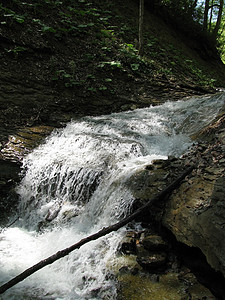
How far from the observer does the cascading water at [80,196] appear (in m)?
3.33

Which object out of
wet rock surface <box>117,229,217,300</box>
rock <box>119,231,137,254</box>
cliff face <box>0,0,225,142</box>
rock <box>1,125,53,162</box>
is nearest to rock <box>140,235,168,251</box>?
wet rock surface <box>117,229,217,300</box>

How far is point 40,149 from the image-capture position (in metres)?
6.62

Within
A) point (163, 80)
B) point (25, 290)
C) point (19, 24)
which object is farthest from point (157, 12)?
point (25, 290)

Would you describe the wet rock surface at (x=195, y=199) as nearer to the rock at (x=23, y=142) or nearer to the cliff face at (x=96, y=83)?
the cliff face at (x=96, y=83)

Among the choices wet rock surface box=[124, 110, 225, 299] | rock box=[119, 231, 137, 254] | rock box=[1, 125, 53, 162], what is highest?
wet rock surface box=[124, 110, 225, 299]

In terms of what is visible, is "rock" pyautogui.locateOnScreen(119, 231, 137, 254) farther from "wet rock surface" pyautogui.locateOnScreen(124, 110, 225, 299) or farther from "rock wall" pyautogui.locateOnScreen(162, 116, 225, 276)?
"rock wall" pyautogui.locateOnScreen(162, 116, 225, 276)

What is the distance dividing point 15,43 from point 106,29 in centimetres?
630

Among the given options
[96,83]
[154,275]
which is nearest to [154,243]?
[154,275]

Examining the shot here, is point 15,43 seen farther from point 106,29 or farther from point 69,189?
point 69,189

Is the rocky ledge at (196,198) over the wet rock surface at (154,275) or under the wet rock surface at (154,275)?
over

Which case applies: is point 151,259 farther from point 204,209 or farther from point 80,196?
point 80,196

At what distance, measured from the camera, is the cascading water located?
3.33 m

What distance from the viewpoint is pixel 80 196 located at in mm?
5102

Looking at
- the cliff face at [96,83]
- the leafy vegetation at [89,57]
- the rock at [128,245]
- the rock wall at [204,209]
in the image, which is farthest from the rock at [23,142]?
the rock wall at [204,209]
